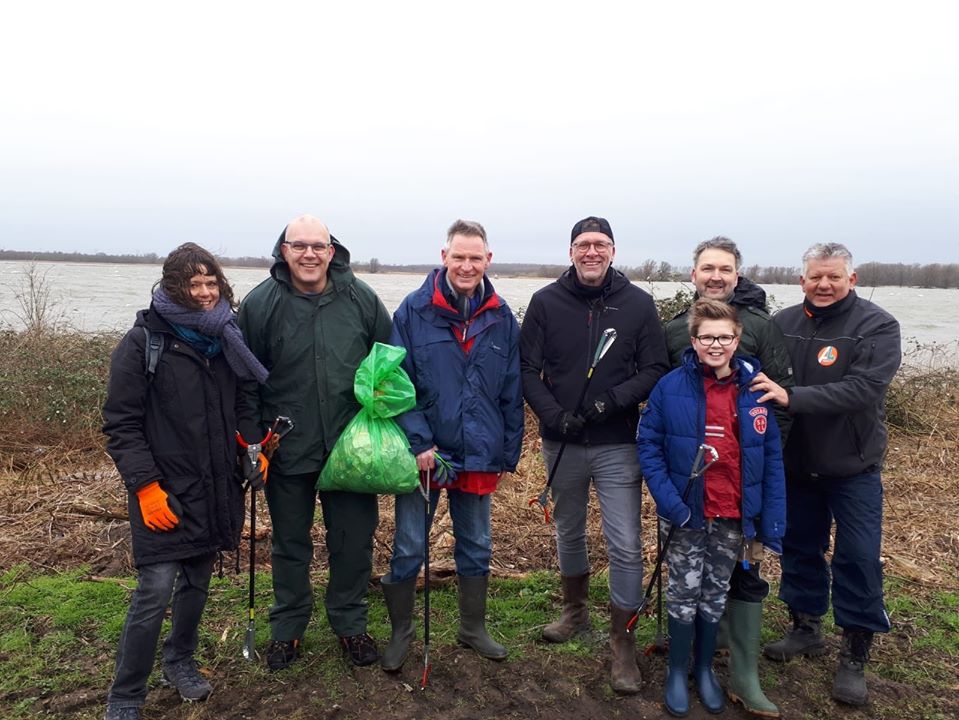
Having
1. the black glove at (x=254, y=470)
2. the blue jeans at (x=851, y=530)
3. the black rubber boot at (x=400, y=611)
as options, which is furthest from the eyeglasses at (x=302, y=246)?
the blue jeans at (x=851, y=530)

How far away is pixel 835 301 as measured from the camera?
12.1 feet

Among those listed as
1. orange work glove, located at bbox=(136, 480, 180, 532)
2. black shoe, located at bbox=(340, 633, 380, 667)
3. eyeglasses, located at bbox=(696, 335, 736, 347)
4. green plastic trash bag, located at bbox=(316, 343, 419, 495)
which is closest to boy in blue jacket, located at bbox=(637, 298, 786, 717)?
eyeglasses, located at bbox=(696, 335, 736, 347)

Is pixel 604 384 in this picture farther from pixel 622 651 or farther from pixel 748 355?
pixel 622 651

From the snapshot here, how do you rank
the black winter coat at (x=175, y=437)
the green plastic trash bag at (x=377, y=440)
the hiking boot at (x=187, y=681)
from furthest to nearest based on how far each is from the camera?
the green plastic trash bag at (x=377, y=440) → the hiking boot at (x=187, y=681) → the black winter coat at (x=175, y=437)

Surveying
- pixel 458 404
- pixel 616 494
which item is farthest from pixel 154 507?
pixel 616 494

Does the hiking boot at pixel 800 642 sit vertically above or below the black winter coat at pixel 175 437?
below

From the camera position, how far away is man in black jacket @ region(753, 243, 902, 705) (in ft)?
11.7

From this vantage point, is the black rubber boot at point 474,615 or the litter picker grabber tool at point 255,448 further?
the black rubber boot at point 474,615

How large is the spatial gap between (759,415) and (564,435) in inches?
38.7

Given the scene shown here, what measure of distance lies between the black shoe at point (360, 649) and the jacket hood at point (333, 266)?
1897 millimetres

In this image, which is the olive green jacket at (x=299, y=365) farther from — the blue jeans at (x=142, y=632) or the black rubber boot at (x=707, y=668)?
the black rubber boot at (x=707, y=668)

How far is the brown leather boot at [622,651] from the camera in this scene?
3656mm

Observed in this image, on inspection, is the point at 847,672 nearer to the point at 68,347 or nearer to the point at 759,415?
the point at 759,415

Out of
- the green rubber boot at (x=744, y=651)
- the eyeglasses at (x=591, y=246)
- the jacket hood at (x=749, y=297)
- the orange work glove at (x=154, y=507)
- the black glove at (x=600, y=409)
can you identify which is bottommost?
the green rubber boot at (x=744, y=651)
